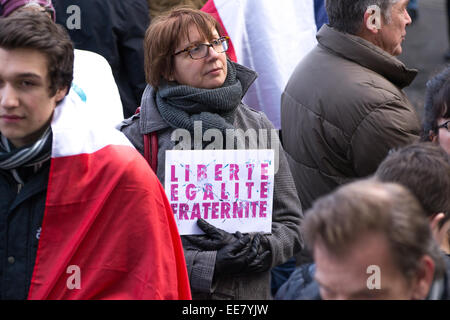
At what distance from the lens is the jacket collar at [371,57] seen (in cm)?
402

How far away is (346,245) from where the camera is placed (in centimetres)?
237

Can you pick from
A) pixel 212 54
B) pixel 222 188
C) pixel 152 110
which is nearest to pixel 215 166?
pixel 222 188

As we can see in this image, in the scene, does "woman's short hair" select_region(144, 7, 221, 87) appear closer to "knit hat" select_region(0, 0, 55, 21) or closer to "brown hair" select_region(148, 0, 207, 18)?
"knit hat" select_region(0, 0, 55, 21)

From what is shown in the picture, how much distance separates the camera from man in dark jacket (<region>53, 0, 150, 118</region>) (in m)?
4.86

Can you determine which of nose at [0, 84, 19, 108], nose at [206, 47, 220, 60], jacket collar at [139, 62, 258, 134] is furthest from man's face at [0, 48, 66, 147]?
nose at [206, 47, 220, 60]

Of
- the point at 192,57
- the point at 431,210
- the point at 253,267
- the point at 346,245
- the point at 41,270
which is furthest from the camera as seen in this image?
the point at 192,57

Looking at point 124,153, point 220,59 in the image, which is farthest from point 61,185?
point 220,59

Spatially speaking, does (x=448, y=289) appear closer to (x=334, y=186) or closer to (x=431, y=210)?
(x=431, y=210)

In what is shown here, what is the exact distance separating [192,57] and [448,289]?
170 cm

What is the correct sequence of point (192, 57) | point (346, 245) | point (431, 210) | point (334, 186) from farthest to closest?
point (334, 186)
point (192, 57)
point (431, 210)
point (346, 245)

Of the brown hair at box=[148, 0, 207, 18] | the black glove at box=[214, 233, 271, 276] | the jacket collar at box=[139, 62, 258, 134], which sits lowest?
the black glove at box=[214, 233, 271, 276]

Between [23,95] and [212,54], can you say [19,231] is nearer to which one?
[23,95]

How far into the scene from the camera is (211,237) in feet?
11.6

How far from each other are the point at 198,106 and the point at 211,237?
56 centimetres
